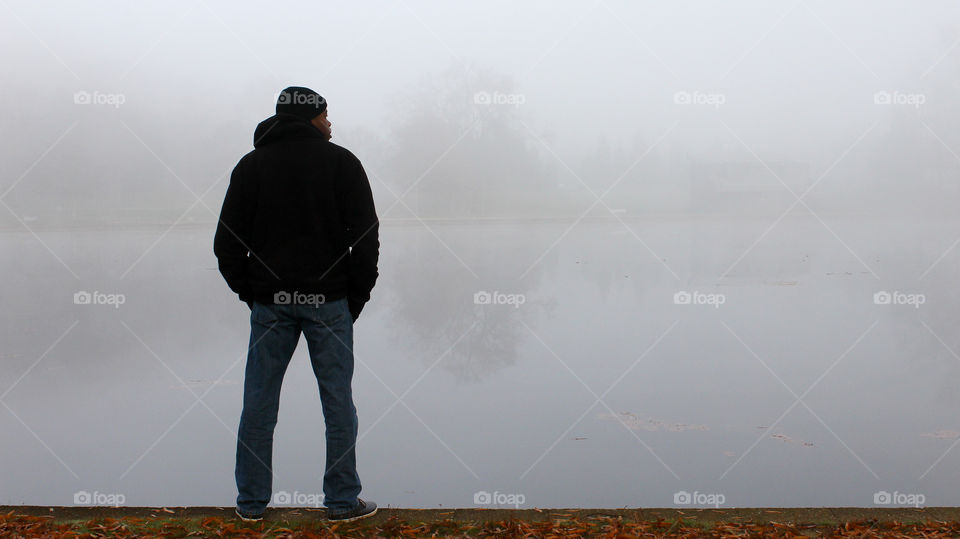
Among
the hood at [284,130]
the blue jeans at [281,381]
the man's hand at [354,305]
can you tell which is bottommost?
the blue jeans at [281,381]

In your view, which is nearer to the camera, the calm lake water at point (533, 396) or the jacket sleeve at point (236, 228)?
the jacket sleeve at point (236, 228)

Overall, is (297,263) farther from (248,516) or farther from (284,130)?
(248,516)

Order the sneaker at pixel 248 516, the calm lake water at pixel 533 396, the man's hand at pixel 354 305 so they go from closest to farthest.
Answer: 1. the sneaker at pixel 248 516
2. the man's hand at pixel 354 305
3. the calm lake water at pixel 533 396

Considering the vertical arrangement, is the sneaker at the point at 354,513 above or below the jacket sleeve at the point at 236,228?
below

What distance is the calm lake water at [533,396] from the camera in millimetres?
4238

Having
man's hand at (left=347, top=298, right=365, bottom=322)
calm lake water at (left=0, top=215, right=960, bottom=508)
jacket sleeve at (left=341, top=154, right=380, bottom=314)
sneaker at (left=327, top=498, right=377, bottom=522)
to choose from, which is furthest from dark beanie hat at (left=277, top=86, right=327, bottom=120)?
calm lake water at (left=0, top=215, right=960, bottom=508)

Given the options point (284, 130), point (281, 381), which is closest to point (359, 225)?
point (284, 130)

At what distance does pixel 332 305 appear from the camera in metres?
3.21

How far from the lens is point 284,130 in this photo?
320 centimetres

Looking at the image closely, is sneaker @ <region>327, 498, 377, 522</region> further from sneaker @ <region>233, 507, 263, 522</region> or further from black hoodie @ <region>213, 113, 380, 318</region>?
black hoodie @ <region>213, 113, 380, 318</region>

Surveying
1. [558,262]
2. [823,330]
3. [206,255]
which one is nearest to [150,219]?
[206,255]

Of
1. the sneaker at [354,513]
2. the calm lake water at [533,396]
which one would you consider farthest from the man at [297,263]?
the calm lake water at [533,396]

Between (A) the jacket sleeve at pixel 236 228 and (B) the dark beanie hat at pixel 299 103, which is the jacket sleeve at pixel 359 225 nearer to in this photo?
(B) the dark beanie hat at pixel 299 103

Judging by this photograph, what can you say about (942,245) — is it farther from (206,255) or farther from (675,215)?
(675,215)
